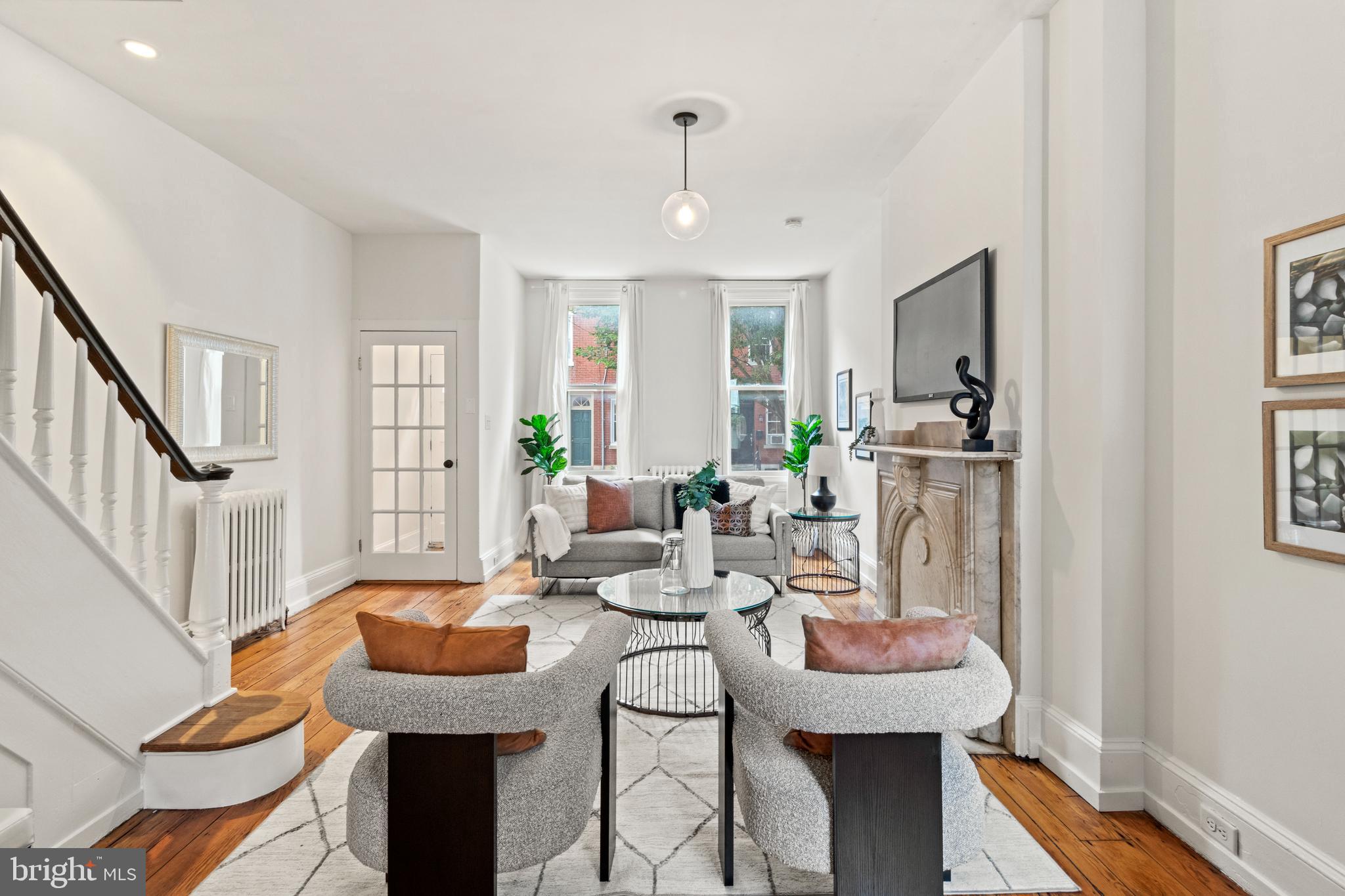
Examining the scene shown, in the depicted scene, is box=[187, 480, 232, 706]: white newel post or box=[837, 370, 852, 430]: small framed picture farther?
box=[837, 370, 852, 430]: small framed picture

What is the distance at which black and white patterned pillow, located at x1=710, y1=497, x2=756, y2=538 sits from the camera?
15.5 ft

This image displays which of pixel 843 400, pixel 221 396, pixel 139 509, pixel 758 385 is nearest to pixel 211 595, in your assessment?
pixel 139 509

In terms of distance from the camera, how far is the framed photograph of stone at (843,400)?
225 inches

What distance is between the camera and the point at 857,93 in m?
2.94

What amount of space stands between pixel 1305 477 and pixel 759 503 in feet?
11.2

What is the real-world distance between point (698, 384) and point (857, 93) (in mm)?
3901

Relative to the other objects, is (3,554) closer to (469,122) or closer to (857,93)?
(469,122)

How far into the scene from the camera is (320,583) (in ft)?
15.2

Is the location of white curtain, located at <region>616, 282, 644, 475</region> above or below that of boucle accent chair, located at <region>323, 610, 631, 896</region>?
above

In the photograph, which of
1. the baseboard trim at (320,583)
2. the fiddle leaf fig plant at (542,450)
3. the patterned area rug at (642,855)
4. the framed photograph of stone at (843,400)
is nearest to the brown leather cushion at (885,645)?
the patterned area rug at (642,855)

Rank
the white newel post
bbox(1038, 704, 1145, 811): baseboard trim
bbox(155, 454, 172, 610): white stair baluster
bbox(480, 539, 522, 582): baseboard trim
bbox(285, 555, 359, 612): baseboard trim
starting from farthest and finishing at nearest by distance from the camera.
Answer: bbox(480, 539, 522, 582): baseboard trim < bbox(285, 555, 359, 612): baseboard trim < the white newel post < bbox(155, 454, 172, 610): white stair baluster < bbox(1038, 704, 1145, 811): baseboard trim

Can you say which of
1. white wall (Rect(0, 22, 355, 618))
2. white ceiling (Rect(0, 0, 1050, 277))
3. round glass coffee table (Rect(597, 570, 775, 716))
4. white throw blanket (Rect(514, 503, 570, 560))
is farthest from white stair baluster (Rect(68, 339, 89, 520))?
white throw blanket (Rect(514, 503, 570, 560))

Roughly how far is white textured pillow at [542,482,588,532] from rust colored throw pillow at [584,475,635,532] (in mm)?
46

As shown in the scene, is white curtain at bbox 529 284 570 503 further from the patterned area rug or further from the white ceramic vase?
the patterned area rug
